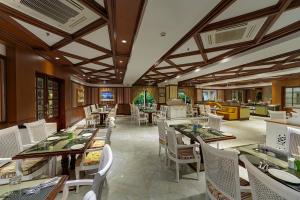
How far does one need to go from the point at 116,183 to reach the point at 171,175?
1.00 meters

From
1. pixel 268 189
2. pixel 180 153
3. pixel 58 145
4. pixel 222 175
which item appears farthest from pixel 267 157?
pixel 58 145

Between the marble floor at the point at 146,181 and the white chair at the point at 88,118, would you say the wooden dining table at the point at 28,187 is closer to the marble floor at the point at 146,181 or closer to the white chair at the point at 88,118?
the marble floor at the point at 146,181

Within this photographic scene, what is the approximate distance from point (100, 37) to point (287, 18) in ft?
11.3

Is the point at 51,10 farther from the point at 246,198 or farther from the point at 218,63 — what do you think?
the point at 218,63

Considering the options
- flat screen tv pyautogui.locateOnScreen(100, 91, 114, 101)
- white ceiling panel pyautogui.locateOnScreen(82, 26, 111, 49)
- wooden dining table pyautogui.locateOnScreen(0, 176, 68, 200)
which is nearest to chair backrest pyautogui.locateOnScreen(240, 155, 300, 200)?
wooden dining table pyautogui.locateOnScreen(0, 176, 68, 200)

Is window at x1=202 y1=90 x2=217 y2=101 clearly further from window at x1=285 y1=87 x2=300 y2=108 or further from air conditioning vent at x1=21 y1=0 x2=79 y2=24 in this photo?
air conditioning vent at x1=21 y1=0 x2=79 y2=24

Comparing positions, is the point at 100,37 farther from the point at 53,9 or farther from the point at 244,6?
the point at 244,6

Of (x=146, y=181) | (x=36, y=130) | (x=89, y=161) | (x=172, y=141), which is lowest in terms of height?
(x=146, y=181)

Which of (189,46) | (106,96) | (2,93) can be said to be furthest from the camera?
(106,96)

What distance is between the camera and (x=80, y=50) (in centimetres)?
430

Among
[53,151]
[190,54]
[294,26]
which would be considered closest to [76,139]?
[53,151]

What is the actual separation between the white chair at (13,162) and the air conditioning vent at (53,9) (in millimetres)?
1817

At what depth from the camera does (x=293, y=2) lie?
2.30 metres

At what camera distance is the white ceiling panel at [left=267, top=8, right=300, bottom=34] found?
256 centimetres
